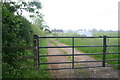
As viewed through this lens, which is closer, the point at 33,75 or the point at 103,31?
the point at 33,75

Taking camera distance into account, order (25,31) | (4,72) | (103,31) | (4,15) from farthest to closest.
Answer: (25,31)
(103,31)
(4,15)
(4,72)

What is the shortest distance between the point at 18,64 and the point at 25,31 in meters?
3.44

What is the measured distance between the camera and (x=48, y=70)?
13.1ft

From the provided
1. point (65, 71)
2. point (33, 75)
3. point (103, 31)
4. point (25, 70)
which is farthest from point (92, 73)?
point (103, 31)

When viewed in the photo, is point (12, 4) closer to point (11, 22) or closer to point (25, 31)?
point (11, 22)

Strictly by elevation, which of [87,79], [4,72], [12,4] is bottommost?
[87,79]

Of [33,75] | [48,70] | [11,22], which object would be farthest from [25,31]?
[33,75]

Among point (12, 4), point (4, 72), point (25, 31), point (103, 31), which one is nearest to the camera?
point (4, 72)

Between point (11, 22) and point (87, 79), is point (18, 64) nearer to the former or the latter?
point (11, 22)

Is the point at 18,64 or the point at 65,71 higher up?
the point at 18,64

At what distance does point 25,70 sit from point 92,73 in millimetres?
2217

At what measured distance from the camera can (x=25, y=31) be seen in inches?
271

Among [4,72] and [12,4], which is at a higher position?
[12,4]

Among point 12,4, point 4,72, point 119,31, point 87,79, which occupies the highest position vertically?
point 12,4
